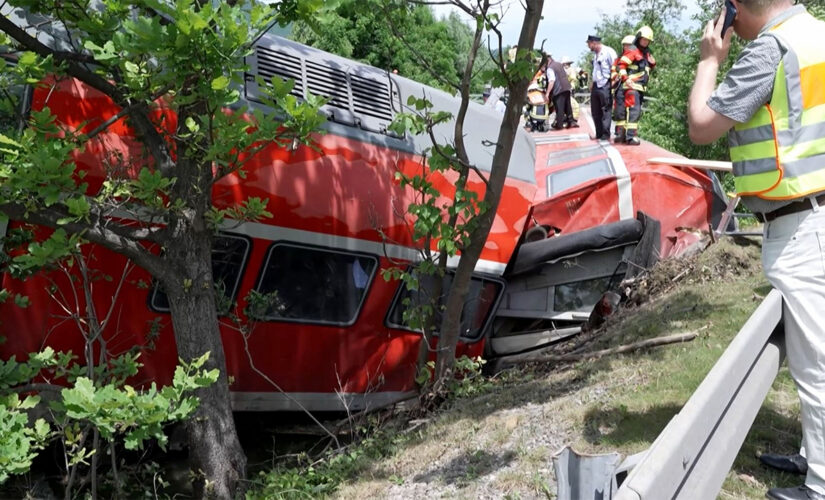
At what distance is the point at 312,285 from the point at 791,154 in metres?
4.07

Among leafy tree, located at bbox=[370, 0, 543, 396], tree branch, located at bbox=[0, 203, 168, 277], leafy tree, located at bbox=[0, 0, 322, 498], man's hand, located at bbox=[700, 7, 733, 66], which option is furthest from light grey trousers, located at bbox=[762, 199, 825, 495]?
tree branch, located at bbox=[0, 203, 168, 277]

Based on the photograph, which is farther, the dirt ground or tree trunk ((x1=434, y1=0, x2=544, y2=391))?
tree trunk ((x1=434, y1=0, x2=544, y2=391))

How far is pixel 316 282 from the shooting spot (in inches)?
251

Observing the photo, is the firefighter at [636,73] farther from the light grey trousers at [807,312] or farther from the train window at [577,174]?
the light grey trousers at [807,312]

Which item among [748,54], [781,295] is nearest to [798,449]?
[781,295]

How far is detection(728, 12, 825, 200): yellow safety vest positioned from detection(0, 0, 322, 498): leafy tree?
6.76 ft

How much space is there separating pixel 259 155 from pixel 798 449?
394 centimetres

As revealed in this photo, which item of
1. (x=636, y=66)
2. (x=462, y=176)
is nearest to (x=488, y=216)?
(x=462, y=176)

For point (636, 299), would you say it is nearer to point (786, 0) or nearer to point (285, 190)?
point (285, 190)

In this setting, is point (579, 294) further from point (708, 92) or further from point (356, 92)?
point (708, 92)

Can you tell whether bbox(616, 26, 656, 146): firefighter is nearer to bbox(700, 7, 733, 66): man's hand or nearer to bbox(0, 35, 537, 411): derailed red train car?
bbox(0, 35, 537, 411): derailed red train car

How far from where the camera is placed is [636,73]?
36.5ft

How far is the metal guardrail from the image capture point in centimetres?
186

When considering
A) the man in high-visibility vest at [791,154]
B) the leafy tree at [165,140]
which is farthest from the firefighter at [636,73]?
the man in high-visibility vest at [791,154]
